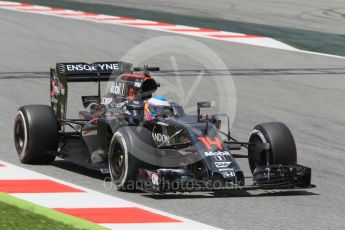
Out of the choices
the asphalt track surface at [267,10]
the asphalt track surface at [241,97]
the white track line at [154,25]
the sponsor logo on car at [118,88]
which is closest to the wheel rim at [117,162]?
the asphalt track surface at [241,97]

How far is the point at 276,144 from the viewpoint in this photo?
34.4ft

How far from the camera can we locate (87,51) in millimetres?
21906

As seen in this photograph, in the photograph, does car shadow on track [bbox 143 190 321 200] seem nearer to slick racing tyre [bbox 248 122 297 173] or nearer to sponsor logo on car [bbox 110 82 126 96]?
slick racing tyre [bbox 248 122 297 173]

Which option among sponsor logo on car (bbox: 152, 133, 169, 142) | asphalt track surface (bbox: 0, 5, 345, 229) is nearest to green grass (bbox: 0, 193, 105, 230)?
asphalt track surface (bbox: 0, 5, 345, 229)

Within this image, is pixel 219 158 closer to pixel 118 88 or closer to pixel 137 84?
pixel 137 84

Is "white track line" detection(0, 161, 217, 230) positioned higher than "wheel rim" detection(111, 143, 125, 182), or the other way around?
"wheel rim" detection(111, 143, 125, 182)

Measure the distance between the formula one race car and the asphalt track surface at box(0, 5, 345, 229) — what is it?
183 millimetres

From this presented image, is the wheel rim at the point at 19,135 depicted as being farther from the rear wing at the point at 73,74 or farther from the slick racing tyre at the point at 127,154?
the slick racing tyre at the point at 127,154

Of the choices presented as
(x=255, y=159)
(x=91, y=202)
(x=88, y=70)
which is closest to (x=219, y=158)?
(x=255, y=159)

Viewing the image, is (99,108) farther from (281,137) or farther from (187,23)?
(187,23)

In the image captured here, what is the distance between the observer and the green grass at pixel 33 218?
319 inches

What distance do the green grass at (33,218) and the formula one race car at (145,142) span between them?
113cm

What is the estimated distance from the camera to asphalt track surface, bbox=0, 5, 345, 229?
9477 millimetres

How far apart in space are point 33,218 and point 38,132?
2.79 m
